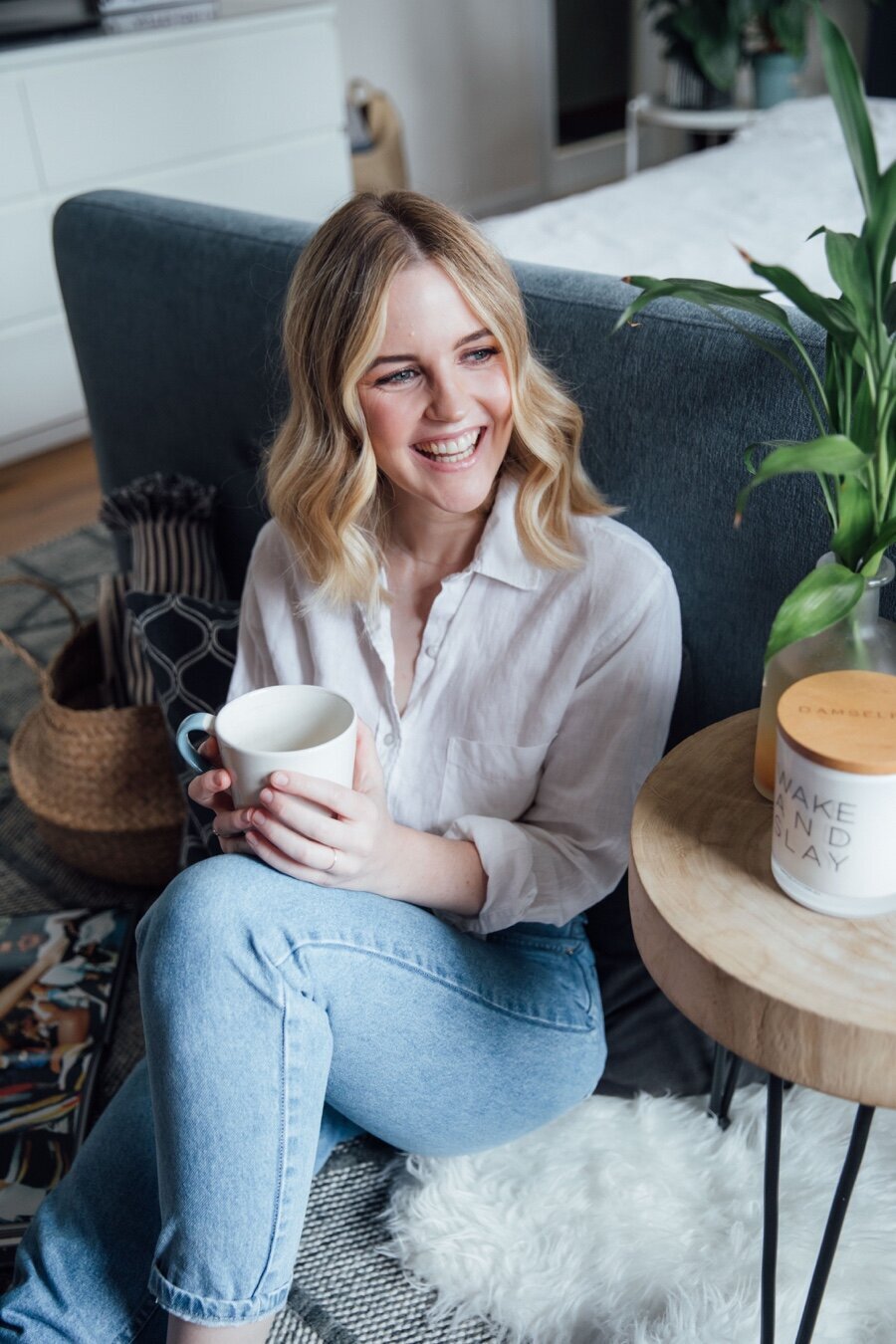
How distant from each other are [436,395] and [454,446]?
0.04 metres

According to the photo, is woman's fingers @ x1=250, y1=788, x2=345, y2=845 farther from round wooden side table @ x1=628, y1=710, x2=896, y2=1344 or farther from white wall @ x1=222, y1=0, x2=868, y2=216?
white wall @ x1=222, y1=0, x2=868, y2=216

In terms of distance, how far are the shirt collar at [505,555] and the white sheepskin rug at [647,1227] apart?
21.0 inches

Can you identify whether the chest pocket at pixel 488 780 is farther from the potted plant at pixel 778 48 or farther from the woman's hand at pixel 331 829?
the potted plant at pixel 778 48

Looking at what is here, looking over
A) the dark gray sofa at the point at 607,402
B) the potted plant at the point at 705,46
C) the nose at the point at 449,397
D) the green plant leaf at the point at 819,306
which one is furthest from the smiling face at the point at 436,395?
the potted plant at the point at 705,46

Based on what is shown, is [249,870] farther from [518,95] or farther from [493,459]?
[518,95]

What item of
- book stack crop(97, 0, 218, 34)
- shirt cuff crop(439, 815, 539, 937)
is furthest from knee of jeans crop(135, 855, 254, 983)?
book stack crop(97, 0, 218, 34)

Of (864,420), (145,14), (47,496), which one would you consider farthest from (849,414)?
(145,14)

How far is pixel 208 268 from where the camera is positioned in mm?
1549

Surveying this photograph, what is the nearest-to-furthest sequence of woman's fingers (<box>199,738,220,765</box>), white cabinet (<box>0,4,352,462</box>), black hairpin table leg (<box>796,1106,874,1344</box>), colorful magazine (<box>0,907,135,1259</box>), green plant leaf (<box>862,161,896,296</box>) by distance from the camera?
green plant leaf (<box>862,161,896,296</box>), black hairpin table leg (<box>796,1106,874,1344</box>), woman's fingers (<box>199,738,220,765</box>), colorful magazine (<box>0,907,135,1259</box>), white cabinet (<box>0,4,352,462</box>)

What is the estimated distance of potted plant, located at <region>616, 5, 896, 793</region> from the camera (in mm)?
673

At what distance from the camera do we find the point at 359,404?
3.51 feet

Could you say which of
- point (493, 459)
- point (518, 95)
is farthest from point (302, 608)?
point (518, 95)

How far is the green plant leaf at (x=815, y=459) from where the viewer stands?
2.16ft

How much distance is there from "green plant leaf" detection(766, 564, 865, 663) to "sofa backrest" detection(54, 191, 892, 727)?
0.27 metres
